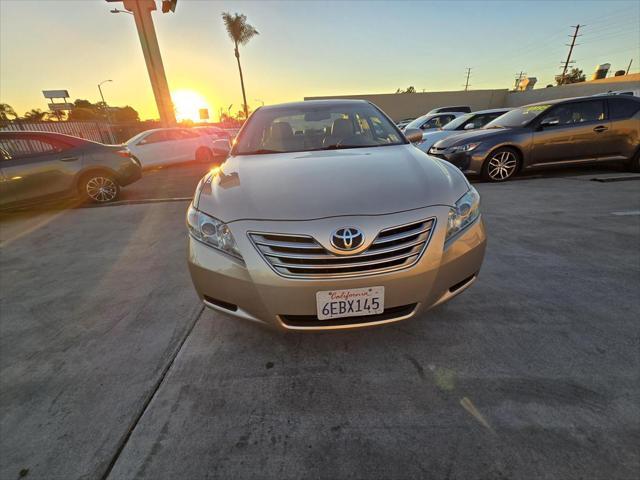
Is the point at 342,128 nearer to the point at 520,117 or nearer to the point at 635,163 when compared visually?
the point at 520,117

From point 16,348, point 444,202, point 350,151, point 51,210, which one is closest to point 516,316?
point 444,202

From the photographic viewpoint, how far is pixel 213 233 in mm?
1494

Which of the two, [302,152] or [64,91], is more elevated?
[64,91]

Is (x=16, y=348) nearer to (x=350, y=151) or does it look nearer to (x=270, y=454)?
(x=270, y=454)

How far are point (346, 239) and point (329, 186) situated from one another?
0.42 metres

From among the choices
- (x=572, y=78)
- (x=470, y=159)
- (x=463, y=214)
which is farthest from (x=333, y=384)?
(x=572, y=78)

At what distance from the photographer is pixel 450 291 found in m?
1.52

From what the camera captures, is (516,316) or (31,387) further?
(516,316)

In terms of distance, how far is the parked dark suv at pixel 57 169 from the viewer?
14.8 feet

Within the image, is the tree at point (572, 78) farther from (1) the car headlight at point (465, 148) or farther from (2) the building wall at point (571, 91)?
(1) the car headlight at point (465, 148)

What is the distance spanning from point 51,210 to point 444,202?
6541mm

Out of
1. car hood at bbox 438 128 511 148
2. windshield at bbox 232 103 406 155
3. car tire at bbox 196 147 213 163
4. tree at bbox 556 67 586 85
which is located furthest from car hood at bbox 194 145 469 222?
tree at bbox 556 67 586 85

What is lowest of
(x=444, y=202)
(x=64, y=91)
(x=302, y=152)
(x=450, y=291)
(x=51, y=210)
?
(x=51, y=210)

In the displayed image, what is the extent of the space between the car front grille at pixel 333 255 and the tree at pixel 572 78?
67500mm
